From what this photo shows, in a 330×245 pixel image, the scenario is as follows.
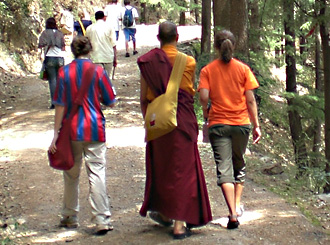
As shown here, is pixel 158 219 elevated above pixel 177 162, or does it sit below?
below

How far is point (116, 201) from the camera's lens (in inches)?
348

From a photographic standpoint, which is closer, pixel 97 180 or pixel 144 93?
pixel 144 93

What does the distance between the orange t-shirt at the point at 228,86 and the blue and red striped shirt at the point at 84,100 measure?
3.82 feet

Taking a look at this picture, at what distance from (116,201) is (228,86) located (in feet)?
8.73

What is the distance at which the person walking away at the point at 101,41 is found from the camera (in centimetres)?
1386

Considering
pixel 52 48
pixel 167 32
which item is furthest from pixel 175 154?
pixel 52 48

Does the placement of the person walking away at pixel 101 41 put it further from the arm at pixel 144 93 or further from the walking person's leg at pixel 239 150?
the arm at pixel 144 93

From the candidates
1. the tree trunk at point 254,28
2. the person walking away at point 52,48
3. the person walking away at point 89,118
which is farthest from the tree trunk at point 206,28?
the person walking away at point 89,118

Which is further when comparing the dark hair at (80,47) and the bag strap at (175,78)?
the dark hair at (80,47)

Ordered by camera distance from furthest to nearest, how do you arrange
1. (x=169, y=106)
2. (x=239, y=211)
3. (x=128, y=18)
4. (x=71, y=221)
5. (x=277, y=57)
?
1. (x=128, y=18)
2. (x=277, y=57)
3. (x=239, y=211)
4. (x=71, y=221)
5. (x=169, y=106)

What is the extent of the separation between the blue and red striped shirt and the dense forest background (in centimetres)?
392

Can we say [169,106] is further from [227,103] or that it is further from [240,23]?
[240,23]

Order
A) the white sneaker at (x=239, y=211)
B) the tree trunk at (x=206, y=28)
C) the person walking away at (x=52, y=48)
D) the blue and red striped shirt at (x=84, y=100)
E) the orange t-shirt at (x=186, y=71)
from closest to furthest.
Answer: the orange t-shirt at (x=186, y=71)
the blue and red striped shirt at (x=84, y=100)
the white sneaker at (x=239, y=211)
the person walking away at (x=52, y=48)
the tree trunk at (x=206, y=28)

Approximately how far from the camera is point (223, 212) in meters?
8.27
